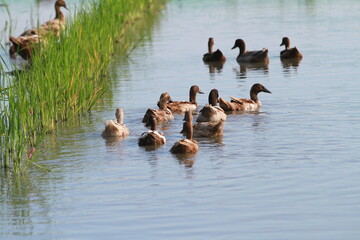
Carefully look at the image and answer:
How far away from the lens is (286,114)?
14047 mm

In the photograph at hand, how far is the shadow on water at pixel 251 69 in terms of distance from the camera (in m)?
19.6

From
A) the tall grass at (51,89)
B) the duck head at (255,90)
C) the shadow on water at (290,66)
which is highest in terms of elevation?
the tall grass at (51,89)

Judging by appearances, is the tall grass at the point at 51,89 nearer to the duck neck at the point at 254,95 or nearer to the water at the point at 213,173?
the water at the point at 213,173

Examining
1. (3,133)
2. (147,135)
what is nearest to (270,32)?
(147,135)

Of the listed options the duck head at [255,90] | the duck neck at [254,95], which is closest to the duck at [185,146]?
the duck neck at [254,95]

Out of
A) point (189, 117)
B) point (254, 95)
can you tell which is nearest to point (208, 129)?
point (189, 117)

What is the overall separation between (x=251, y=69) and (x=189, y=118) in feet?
28.3

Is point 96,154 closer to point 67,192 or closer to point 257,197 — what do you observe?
point 67,192

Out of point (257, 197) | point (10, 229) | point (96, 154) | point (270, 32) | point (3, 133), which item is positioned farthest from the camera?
point (270, 32)

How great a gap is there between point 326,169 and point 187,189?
5.59 ft

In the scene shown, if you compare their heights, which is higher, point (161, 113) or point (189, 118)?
point (189, 118)

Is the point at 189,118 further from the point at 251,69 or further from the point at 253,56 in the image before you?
the point at 253,56

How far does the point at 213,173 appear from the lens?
395 inches

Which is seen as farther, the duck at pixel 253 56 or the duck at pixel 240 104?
the duck at pixel 253 56
